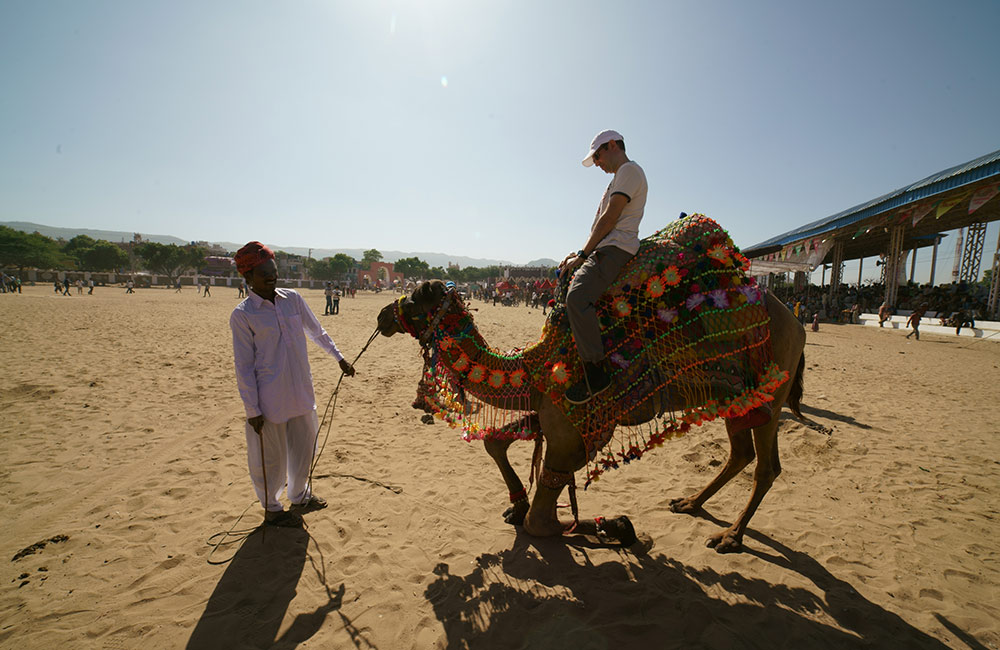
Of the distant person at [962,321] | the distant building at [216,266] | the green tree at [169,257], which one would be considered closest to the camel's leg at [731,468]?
the distant person at [962,321]

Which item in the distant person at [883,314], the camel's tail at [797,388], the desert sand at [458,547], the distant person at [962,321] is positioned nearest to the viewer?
the desert sand at [458,547]

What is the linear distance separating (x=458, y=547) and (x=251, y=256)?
9.42 ft

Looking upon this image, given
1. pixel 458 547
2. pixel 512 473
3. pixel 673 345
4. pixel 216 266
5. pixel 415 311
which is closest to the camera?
pixel 673 345

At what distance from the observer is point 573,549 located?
Result: 3564mm

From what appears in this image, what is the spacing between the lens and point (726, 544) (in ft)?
11.5

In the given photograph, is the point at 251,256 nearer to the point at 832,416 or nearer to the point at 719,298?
the point at 719,298

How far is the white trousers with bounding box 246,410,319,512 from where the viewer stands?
3516 mm

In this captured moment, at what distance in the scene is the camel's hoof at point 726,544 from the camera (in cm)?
350

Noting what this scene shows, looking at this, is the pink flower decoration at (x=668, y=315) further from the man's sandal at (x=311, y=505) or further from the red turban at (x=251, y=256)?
the man's sandal at (x=311, y=505)

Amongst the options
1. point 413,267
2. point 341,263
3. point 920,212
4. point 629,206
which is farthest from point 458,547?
point 413,267

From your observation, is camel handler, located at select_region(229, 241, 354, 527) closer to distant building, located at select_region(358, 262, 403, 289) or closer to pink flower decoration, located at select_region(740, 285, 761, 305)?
pink flower decoration, located at select_region(740, 285, 761, 305)

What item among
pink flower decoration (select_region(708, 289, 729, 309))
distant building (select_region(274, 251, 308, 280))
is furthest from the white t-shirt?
distant building (select_region(274, 251, 308, 280))

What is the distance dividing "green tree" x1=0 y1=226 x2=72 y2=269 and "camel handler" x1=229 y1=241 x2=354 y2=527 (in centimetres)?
7776

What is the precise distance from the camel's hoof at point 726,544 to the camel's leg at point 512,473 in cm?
161
